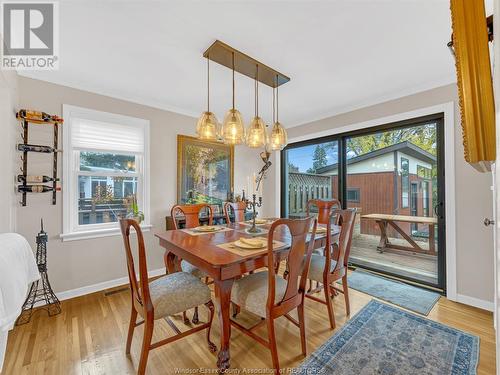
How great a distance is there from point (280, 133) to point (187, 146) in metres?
1.68

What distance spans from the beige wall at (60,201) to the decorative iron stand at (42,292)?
141 mm

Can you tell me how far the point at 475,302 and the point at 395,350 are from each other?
141 centimetres

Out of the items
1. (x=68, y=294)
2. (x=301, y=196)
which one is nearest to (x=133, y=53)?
(x=68, y=294)

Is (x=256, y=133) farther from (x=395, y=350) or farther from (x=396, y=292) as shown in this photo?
(x=396, y=292)

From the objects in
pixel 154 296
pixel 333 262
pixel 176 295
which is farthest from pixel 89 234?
pixel 333 262

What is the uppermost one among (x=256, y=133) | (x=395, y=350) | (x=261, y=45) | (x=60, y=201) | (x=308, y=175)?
(x=261, y=45)

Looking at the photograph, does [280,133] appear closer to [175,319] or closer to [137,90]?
[137,90]

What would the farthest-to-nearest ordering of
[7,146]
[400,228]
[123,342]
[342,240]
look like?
[400,228], [342,240], [7,146], [123,342]

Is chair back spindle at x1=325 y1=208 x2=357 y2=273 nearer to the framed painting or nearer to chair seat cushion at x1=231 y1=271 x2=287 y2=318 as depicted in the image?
chair seat cushion at x1=231 y1=271 x2=287 y2=318

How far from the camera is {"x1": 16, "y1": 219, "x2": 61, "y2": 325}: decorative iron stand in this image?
2226 millimetres

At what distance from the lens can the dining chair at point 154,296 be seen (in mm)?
1424

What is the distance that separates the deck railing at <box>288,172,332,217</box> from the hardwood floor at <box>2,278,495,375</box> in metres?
1.94

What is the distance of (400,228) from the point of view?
311 centimetres

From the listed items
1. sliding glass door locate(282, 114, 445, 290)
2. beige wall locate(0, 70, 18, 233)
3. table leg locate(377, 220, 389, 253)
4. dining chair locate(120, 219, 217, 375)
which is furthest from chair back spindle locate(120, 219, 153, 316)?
table leg locate(377, 220, 389, 253)
